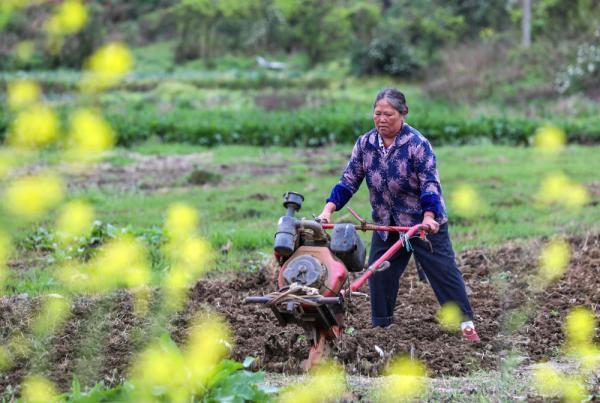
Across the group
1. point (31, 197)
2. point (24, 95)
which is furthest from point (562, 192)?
point (31, 197)

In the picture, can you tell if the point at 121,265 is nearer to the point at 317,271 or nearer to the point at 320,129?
the point at 317,271

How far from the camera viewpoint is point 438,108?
21438 millimetres

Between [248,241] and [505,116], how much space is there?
11170 millimetres

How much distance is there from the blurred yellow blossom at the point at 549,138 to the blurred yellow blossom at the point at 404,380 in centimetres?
1219

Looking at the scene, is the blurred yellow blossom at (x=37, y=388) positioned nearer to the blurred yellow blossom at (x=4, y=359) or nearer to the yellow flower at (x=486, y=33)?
the blurred yellow blossom at (x=4, y=359)

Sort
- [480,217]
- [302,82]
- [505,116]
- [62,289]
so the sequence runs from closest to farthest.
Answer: [62,289] → [480,217] → [505,116] → [302,82]

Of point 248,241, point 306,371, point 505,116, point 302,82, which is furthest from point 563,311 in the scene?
point 302,82

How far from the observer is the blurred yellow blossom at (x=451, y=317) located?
5239 millimetres

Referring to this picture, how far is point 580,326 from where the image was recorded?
18.3 ft

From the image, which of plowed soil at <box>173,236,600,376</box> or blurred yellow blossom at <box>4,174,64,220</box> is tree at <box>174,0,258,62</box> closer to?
plowed soil at <box>173,236,600,376</box>

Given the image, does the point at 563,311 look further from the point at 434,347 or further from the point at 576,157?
the point at 576,157

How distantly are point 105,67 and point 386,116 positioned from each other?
3.20 m

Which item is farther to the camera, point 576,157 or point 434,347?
point 576,157

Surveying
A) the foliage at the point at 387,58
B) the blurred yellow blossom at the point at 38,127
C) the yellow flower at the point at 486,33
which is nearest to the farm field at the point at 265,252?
the blurred yellow blossom at the point at 38,127
